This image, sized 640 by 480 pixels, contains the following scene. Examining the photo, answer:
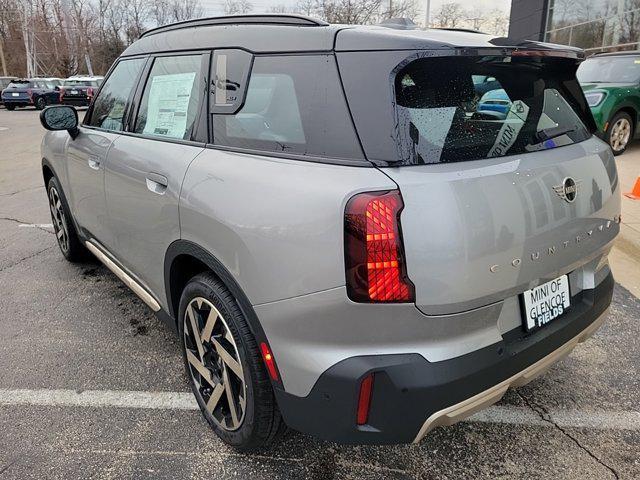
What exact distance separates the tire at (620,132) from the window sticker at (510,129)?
7338 mm

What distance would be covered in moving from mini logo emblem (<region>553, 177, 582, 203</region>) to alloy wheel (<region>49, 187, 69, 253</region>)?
12.5 ft

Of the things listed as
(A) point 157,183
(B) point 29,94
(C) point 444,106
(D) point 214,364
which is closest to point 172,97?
(A) point 157,183

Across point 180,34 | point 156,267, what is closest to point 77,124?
point 180,34

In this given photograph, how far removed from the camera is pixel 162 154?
247 centimetres

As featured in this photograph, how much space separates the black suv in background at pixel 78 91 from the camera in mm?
27125

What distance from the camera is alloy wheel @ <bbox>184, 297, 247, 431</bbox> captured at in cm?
212

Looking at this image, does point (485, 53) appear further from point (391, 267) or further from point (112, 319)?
point (112, 319)

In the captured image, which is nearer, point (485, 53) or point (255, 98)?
point (485, 53)

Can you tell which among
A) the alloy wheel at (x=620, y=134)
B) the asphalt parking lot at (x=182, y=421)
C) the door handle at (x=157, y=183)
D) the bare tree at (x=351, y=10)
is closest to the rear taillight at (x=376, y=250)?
the asphalt parking lot at (x=182, y=421)

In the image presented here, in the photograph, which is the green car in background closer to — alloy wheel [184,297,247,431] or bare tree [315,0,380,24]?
alloy wheel [184,297,247,431]

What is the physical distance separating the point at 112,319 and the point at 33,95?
2861 centimetres

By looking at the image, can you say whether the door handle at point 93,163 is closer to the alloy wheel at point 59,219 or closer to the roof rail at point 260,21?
the roof rail at point 260,21

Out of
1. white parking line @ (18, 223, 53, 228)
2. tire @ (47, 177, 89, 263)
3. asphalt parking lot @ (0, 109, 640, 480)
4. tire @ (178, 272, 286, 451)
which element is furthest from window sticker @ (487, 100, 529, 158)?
white parking line @ (18, 223, 53, 228)

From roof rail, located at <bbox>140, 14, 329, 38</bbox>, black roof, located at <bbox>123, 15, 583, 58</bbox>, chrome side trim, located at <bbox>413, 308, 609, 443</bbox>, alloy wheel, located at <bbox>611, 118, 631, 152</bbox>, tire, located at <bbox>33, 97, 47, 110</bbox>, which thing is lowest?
tire, located at <bbox>33, 97, 47, 110</bbox>
